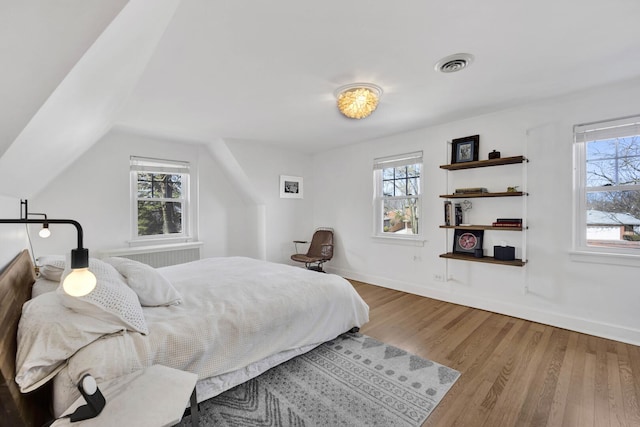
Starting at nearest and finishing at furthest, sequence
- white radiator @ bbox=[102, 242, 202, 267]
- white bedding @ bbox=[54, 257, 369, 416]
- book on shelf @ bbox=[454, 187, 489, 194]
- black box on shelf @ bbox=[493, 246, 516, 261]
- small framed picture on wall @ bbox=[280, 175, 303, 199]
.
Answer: white bedding @ bbox=[54, 257, 369, 416] → black box on shelf @ bbox=[493, 246, 516, 261] → book on shelf @ bbox=[454, 187, 489, 194] → white radiator @ bbox=[102, 242, 202, 267] → small framed picture on wall @ bbox=[280, 175, 303, 199]

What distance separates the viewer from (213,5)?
59.1 inches

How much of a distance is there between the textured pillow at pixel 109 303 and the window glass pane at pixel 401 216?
11.6ft

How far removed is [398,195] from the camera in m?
4.25

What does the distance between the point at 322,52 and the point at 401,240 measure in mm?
2944

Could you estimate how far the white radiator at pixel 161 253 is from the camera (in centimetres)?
365

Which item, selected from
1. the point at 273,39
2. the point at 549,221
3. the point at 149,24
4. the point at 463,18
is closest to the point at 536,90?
the point at 549,221

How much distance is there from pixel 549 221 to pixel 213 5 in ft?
11.7

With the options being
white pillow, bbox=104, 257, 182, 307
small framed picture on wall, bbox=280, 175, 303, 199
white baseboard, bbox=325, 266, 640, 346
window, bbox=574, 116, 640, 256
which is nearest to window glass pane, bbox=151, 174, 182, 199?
small framed picture on wall, bbox=280, 175, 303, 199

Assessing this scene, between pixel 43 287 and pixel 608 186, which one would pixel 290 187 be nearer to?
pixel 43 287

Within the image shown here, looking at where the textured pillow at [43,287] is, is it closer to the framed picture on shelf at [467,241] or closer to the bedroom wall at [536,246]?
the bedroom wall at [536,246]

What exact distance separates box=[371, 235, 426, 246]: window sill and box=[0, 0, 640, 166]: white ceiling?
1785 millimetres

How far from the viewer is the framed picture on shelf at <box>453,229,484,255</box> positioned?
3.35m

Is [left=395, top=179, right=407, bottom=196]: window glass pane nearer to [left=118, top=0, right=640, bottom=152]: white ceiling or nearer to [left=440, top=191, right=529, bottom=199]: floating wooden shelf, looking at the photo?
[left=440, top=191, right=529, bottom=199]: floating wooden shelf

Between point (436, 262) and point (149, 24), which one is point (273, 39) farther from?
point (436, 262)
